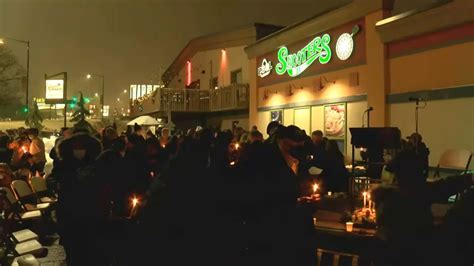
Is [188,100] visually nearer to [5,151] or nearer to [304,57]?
[304,57]

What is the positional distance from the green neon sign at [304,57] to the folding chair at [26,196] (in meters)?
10.6

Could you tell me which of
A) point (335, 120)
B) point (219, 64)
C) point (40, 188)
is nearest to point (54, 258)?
point (40, 188)

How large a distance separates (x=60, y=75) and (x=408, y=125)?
17.8m

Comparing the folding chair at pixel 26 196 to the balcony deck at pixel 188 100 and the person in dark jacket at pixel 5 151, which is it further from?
the balcony deck at pixel 188 100

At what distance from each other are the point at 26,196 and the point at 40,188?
0.97m

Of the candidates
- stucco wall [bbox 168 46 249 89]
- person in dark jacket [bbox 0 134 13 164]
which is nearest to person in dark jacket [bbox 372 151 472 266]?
person in dark jacket [bbox 0 134 13 164]

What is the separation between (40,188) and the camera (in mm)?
9898

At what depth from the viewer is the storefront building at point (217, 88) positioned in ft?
78.3

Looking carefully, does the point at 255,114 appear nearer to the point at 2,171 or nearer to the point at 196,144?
the point at 2,171

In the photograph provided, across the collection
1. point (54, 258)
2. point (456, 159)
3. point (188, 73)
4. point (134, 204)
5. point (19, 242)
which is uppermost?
point (188, 73)

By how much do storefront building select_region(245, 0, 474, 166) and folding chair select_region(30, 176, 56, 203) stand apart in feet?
29.3

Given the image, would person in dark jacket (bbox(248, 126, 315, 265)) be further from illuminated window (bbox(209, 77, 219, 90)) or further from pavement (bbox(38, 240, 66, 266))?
illuminated window (bbox(209, 77, 219, 90))

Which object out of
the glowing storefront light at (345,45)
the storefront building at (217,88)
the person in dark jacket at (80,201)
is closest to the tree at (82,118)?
the person in dark jacket at (80,201)

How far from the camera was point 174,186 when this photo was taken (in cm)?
360
